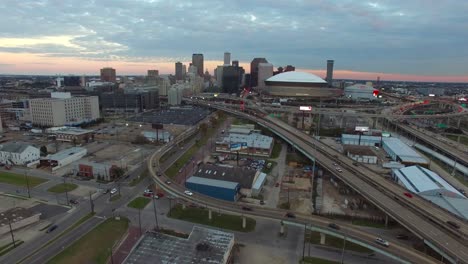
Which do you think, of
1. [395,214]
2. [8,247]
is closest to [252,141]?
[395,214]

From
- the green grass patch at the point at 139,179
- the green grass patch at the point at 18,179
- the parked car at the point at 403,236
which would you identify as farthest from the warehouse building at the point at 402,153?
the green grass patch at the point at 18,179

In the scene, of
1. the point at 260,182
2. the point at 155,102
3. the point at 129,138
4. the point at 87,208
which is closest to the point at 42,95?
the point at 155,102

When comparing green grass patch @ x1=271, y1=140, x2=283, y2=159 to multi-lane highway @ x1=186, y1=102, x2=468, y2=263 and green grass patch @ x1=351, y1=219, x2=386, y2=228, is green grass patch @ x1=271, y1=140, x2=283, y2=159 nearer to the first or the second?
multi-lane highway @ x1=186, y1=102, x2=468, y2=263

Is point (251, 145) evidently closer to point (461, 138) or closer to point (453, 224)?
point (453, 224)

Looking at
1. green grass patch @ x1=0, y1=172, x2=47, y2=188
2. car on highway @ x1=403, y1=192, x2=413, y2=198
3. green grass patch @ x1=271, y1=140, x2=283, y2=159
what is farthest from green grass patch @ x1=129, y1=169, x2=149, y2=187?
car on highway @ x1=403, y1=192, x2=413, y2=198

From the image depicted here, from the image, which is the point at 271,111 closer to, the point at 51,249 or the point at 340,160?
the point at 340,160

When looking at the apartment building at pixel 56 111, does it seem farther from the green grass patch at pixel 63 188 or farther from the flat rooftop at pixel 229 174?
the flat rooftop at pixel 229 174
